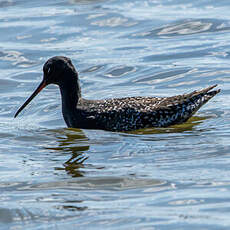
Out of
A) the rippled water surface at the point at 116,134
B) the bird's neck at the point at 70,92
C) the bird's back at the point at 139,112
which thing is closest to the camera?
the rippled water surface at the point at 116,134

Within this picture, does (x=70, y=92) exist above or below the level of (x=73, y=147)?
above

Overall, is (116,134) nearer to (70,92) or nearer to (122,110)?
(122,110)

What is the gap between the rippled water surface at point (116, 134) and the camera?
727cm

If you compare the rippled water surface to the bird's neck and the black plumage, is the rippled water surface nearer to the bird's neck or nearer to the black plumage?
the black plumage

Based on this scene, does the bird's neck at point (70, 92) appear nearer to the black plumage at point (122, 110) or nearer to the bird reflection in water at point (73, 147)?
the black plumage at point (122, 110)

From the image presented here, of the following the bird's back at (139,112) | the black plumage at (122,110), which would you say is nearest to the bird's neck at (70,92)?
the black plumage at (122,110)

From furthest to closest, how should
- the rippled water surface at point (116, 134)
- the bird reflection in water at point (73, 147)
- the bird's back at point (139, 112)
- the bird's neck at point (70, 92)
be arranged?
the bird's neck at point (70, 92), the bird's back at point (139, 112), the bird reflection in water at point (73, 147), the rippled water surface at point (116, 134)

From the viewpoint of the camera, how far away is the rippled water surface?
7.27 m

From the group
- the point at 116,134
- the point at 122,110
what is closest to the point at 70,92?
the point at 122,110

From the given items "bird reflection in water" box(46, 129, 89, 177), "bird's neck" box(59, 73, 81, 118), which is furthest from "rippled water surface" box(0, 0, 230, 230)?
"bird's neck" box(59, 73, 81, 118)

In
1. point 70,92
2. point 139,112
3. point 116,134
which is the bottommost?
point 116,134

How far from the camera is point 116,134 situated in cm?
1096

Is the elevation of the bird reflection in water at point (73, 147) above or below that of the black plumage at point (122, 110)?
below

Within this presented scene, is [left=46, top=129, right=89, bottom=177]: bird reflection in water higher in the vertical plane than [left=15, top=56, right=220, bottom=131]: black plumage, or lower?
lower
